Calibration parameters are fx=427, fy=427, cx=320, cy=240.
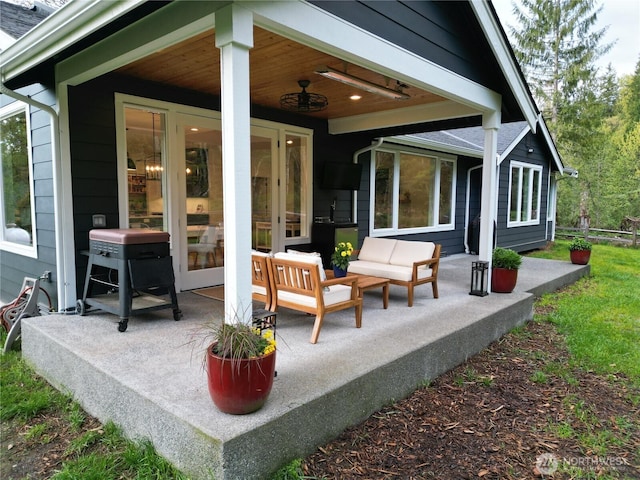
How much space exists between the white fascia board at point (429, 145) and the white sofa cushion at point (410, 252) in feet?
9.08

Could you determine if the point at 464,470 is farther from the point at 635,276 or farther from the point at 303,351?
the point at 635,276

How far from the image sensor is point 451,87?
Answer: 14.5ft

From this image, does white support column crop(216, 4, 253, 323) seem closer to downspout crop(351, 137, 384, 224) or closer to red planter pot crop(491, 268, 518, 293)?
red planter pot crop(491, 268, 518, 293)

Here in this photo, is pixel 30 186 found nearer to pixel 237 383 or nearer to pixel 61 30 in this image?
pixel 61 30

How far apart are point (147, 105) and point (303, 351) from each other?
128 inches

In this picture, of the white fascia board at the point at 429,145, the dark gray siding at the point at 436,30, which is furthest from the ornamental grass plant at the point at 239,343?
the white fascia board at the point at 429,145

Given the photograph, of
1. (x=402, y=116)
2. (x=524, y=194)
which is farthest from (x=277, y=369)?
(x=524, y=194)

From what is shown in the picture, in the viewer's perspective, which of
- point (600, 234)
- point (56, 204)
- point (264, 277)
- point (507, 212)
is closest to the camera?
point (264, 277)

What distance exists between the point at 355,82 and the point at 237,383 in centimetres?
321

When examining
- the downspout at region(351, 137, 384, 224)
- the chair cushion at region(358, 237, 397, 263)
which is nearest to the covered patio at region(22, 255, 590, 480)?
the chair cushion at region(358, 237, 397, 263)

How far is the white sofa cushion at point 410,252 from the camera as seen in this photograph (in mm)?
5051

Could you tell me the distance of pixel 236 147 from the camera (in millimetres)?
2436

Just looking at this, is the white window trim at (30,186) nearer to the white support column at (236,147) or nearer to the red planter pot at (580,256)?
the white support column at (236,147)

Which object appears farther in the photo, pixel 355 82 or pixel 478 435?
pixel 355 82
